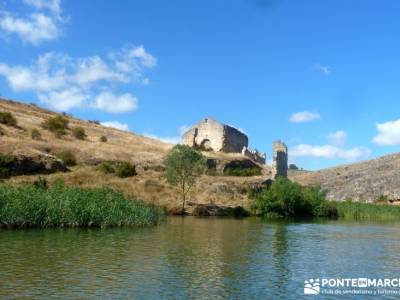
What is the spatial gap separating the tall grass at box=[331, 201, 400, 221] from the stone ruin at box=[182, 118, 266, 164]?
21.5 meters

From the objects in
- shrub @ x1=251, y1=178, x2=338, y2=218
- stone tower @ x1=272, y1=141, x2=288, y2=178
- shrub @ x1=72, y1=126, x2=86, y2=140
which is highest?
shrub @ x1=72, y1=126, x2=86, y2=140

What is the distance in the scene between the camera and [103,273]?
1448 cm

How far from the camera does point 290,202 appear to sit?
50188 mm

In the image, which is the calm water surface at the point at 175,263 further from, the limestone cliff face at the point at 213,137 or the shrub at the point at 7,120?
the limestone cliff face at the point at 213,137

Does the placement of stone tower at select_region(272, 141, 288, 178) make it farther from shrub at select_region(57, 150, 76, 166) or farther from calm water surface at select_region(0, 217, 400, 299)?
calm water surface at select_region(0, 217, 400, 299)

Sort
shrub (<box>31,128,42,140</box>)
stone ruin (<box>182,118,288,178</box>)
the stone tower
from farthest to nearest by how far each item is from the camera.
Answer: stone ruin (<box>182,118,288,178</box>), the stone tower, shrub (<box>31,128,42,140</box>)

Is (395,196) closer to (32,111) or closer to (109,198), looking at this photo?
(109,198)

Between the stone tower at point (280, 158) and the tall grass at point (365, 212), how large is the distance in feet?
50.7

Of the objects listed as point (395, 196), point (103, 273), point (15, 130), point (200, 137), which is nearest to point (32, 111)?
point (15, 130)

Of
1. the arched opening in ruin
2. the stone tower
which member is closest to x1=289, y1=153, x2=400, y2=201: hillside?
the stone tower

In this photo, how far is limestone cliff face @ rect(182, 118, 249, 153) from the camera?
71.8 m

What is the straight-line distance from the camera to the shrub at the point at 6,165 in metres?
44.0

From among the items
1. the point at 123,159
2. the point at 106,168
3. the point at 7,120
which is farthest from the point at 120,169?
the point at 7,120

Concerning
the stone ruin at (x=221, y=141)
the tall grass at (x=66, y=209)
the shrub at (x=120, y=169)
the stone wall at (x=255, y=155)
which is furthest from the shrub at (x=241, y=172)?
the tall grass at (x=66, y=209)
